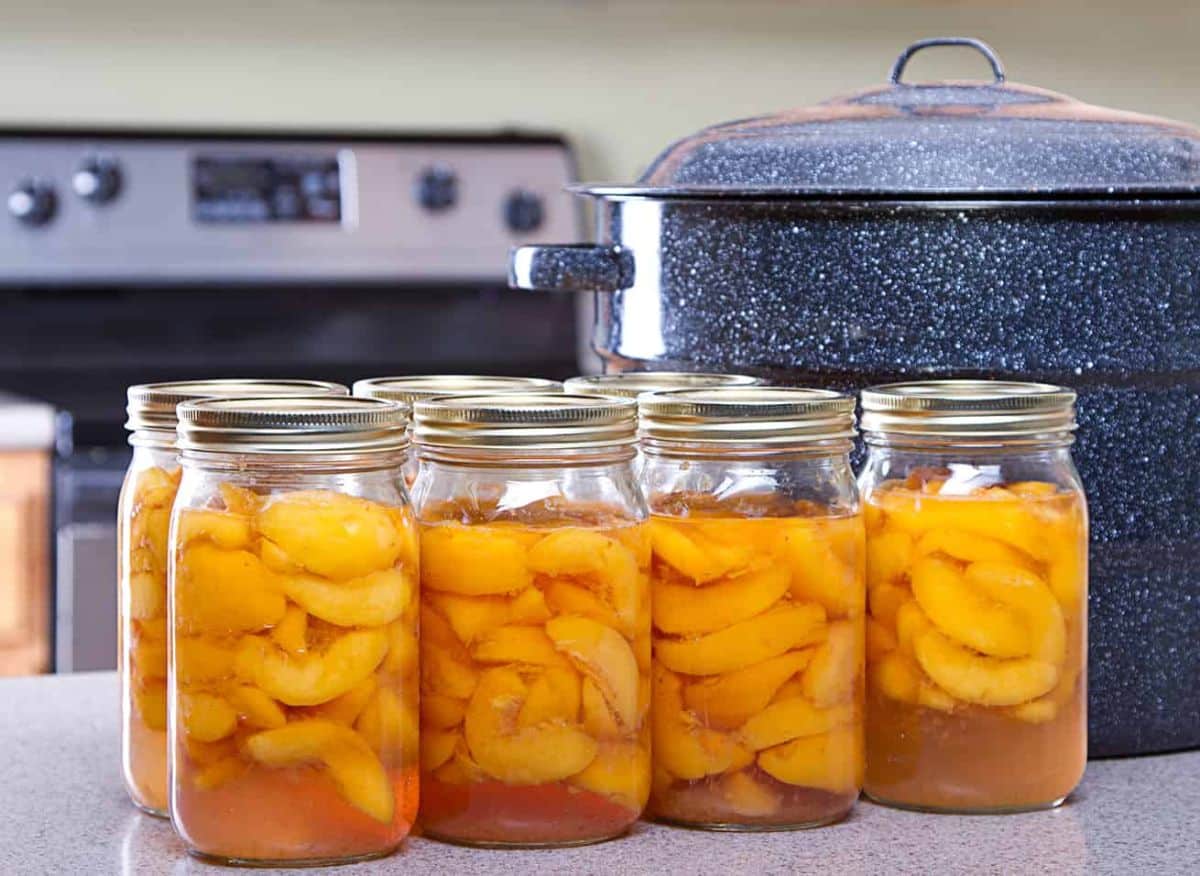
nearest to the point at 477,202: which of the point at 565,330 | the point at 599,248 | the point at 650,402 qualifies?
the point at 565,330

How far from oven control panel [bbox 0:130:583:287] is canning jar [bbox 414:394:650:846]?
1.92 metres

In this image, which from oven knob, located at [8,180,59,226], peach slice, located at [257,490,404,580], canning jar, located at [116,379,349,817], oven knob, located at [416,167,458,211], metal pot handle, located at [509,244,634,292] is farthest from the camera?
oven knob, located at [416,167,458,211]

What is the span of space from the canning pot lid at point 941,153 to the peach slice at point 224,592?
319mm

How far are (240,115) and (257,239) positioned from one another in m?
0.20

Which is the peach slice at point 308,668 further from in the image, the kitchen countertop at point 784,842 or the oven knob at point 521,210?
the oven knob at point 521,210

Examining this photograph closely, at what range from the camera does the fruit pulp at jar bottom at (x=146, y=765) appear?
2.59 ft

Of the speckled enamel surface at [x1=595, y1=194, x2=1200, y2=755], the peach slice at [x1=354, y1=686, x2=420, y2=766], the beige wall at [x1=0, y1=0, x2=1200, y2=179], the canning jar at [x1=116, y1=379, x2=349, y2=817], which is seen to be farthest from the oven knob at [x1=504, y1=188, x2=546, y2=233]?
the peach slice at [x1=354, y1=686, x2=420, y2=766]

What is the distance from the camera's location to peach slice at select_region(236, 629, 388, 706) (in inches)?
27.1

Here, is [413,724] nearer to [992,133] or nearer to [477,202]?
[992,133]

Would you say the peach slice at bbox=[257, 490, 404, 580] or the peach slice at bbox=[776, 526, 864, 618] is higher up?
the peach slice at bbox=[257, 490, 404, 580]

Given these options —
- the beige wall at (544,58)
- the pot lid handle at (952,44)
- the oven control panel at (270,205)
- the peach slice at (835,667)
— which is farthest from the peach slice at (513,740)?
A: the beige wall at (544,58)

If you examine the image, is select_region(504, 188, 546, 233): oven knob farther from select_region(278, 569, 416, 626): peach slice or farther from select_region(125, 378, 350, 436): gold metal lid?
select_region(278, 569, 416, 626): peach slice

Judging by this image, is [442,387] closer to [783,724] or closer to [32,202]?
[783,724]

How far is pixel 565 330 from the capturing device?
2740 mm
